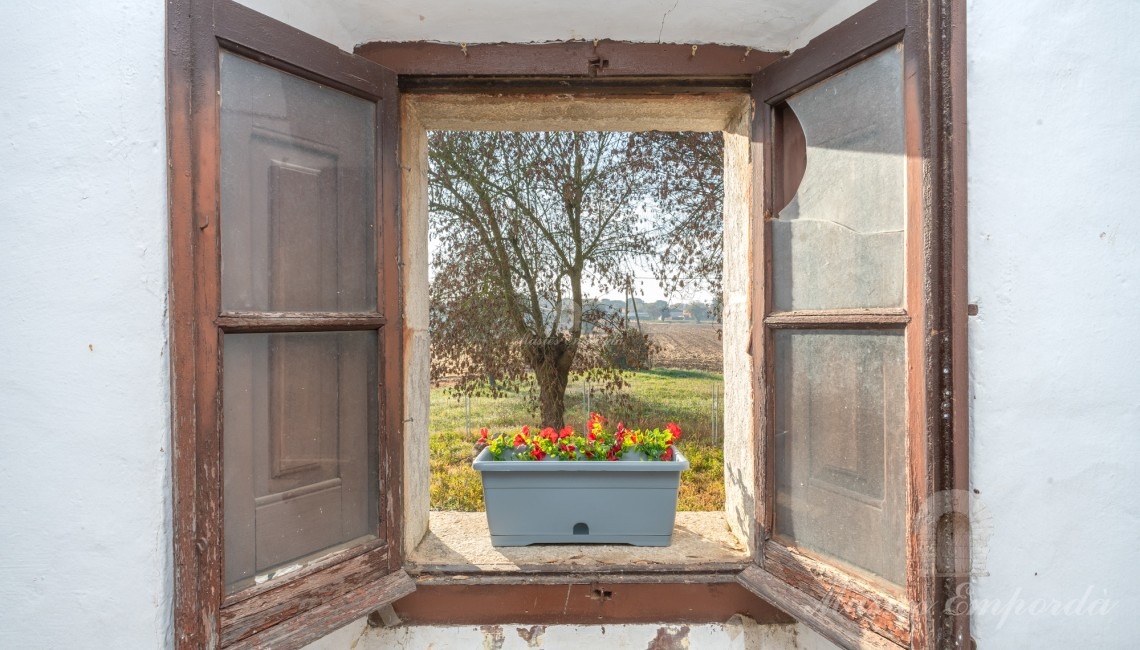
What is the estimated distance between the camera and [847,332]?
4.00ft

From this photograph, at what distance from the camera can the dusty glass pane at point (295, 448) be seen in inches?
44.6

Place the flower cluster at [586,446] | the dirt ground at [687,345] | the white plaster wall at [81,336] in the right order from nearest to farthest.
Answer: the white plaster wall at [81,336], the flower cluster at [586,446], the dirt ground at [687,345]

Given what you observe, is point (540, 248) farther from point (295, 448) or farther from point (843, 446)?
point (843, 446)

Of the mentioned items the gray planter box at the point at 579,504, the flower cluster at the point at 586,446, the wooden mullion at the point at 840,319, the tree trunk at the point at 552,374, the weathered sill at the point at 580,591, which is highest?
the wooden mullion at the point at 840,319

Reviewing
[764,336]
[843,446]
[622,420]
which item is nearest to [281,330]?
[764,336]

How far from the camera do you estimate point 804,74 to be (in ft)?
4.23

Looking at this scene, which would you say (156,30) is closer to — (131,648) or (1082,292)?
(131,648)

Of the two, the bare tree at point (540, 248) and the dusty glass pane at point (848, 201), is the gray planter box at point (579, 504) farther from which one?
the bare tree at point (540, 248)

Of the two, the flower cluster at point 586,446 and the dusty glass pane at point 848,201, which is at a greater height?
the dusty glass pane at point 848,201

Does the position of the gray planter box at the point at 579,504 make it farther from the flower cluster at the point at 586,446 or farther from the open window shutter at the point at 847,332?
the open window shutter at the point at 847,332


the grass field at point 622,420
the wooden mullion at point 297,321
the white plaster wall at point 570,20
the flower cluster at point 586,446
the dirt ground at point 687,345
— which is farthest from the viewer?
the dirt ground at point 687,345

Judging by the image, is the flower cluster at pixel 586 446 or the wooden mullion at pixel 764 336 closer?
the wooden mullion at pixel 764 336

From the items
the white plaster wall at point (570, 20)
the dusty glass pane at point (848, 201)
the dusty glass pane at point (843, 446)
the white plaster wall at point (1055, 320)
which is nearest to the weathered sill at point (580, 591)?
the dusty glass pane at point (843, 446)

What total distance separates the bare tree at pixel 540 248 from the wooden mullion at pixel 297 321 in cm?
105
